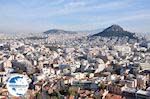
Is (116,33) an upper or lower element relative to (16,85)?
upper

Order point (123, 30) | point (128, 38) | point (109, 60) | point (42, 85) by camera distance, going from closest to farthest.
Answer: point (42, 85), point (109, 60), point (128, 38), point (123, 30)

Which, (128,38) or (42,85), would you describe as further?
(128,38)

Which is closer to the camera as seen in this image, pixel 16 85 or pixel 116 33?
pixel 16 85

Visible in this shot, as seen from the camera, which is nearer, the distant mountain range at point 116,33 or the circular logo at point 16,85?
the circular logo at point 16,85

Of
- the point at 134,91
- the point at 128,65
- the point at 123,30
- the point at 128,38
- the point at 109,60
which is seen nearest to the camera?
the point at 134,91

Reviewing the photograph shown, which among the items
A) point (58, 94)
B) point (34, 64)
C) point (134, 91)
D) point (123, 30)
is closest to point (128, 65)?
point (34, 64)

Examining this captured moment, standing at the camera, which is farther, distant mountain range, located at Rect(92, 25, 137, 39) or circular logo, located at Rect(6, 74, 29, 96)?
distant mountain range, located at Rect(92, 25, 137, 39)

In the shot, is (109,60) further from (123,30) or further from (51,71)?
(123,30)
